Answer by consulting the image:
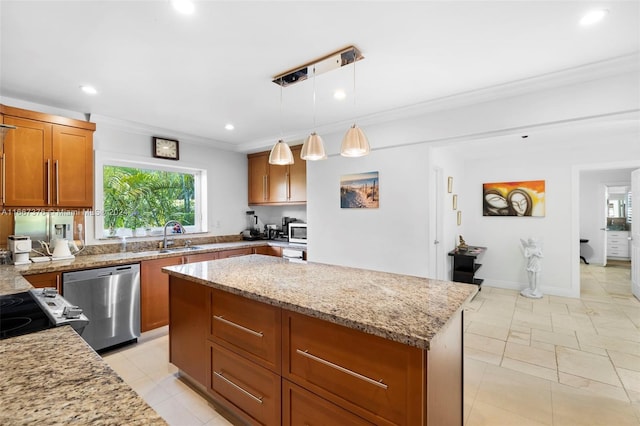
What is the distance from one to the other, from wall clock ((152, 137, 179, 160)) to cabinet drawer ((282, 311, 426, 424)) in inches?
135

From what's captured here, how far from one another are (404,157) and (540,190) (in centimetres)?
287

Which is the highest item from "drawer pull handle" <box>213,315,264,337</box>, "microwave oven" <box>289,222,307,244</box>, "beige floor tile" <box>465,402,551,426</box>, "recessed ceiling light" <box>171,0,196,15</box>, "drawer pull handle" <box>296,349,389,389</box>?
"recessed ceiling light" <box>171,0,196,15</box>

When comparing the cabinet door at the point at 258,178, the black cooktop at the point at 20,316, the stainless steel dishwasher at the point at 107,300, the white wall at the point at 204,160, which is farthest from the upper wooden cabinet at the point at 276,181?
the black cooktop at the point at 20,316

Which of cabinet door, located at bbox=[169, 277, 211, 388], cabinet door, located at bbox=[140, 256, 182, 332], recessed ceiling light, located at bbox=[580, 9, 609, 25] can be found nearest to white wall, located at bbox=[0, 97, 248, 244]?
cabinet door, located at bbox=[140, 256, 182, 332]

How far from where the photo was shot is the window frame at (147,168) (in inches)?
137

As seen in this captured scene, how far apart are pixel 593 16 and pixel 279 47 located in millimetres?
1908

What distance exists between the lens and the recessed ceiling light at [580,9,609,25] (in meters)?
1.70

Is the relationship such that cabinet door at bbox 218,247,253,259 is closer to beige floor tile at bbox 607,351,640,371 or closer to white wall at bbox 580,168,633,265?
beige floor tile at bbox 607,351,640,371

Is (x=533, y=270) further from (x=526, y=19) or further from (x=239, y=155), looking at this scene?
(x=239, y=155)

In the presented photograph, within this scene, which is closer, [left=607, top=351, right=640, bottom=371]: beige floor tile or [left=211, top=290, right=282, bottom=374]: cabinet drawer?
[left=211, top=290, right=282, bottom=374]: cabinet drawer

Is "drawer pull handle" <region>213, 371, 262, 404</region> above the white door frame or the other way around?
the other way around

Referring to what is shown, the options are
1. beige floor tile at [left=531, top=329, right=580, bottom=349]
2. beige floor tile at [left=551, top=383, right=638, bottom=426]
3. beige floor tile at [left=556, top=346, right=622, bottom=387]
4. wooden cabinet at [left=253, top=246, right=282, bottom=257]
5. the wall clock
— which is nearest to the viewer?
beige floor tile at [left=551, top=383, right=638, bottom=426]

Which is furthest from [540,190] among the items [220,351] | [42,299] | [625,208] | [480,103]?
[42,299]

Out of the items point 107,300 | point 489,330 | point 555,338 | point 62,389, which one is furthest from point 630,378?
point 107,300
